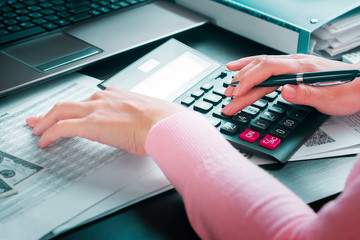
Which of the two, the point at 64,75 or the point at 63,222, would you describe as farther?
the point at 64,75

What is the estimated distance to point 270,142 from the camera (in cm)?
59

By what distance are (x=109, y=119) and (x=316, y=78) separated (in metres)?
0.28

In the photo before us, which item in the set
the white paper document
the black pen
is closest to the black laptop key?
the white paper document

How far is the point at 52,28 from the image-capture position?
85cm

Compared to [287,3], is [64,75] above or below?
below

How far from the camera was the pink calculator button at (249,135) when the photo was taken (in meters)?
0.59

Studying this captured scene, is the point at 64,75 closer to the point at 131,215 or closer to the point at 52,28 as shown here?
the point at 52,28

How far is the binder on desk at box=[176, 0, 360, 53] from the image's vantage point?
78cm

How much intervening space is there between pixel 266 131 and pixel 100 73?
322 millimetres

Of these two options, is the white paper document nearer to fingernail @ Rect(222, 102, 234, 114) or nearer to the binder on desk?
fingernail @ Rect(222, 102, 234, 114)

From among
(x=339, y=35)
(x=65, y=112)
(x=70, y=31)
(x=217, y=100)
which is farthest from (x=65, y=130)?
(x=339, y=35)

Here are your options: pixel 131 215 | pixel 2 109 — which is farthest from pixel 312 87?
pixel 2 109

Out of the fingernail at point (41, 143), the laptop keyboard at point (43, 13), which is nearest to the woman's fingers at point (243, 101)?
the fingernail at point (41, 143)

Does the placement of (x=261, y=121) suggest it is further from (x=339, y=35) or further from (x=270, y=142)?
(x=339, y=35)
